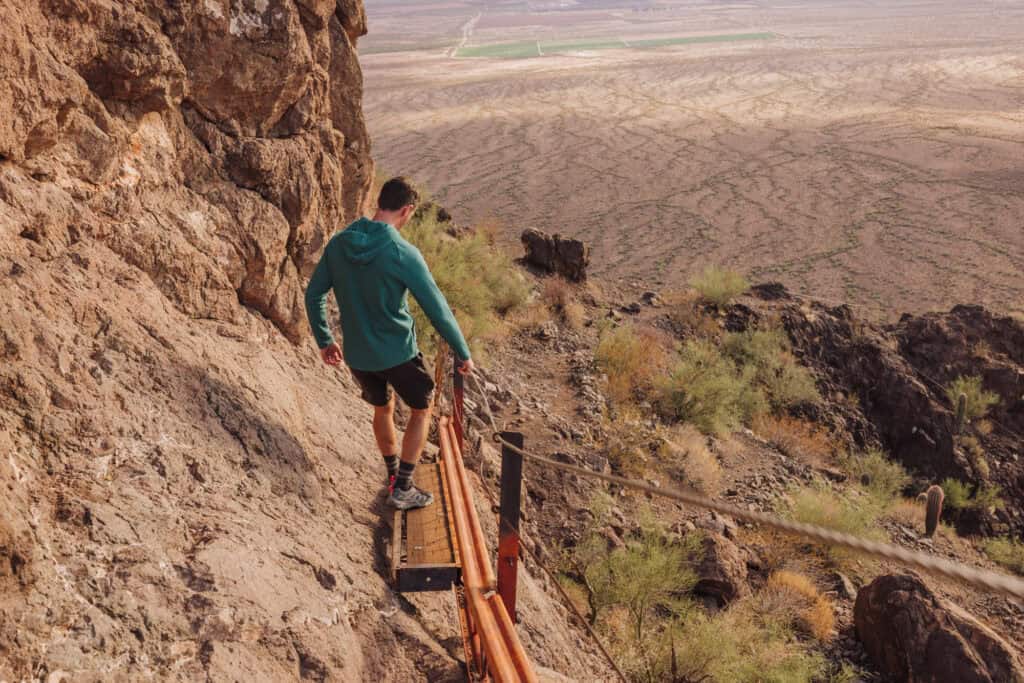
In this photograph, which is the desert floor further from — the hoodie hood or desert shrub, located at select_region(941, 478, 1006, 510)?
the hoodie hood

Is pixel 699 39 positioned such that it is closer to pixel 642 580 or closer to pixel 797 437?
pixel 797 437

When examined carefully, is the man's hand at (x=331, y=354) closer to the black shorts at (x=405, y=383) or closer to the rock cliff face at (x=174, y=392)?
the black shorts at (x=405, y=383)

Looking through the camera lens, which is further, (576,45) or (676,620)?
(576,45)

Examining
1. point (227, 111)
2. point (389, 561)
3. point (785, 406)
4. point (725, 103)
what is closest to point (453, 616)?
point (389, 561)

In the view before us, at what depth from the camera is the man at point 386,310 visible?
2.97 metres

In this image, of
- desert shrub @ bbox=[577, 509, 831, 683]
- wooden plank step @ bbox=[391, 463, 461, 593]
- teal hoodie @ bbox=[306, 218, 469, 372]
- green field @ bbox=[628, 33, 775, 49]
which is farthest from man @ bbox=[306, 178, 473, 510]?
green field @ bbox=[628, 33, 775, 49]

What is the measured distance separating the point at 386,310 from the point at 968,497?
965 centimetres

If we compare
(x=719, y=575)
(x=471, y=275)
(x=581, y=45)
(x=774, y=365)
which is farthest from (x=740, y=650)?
(x=581, y=45)

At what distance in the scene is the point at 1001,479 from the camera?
1029cm

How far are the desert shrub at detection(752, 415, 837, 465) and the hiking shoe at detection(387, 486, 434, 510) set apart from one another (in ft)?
22.9

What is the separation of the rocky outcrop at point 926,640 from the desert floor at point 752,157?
11897 mm

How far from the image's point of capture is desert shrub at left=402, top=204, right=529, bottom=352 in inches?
386

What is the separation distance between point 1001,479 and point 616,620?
7835mm

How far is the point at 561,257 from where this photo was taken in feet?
44.0
